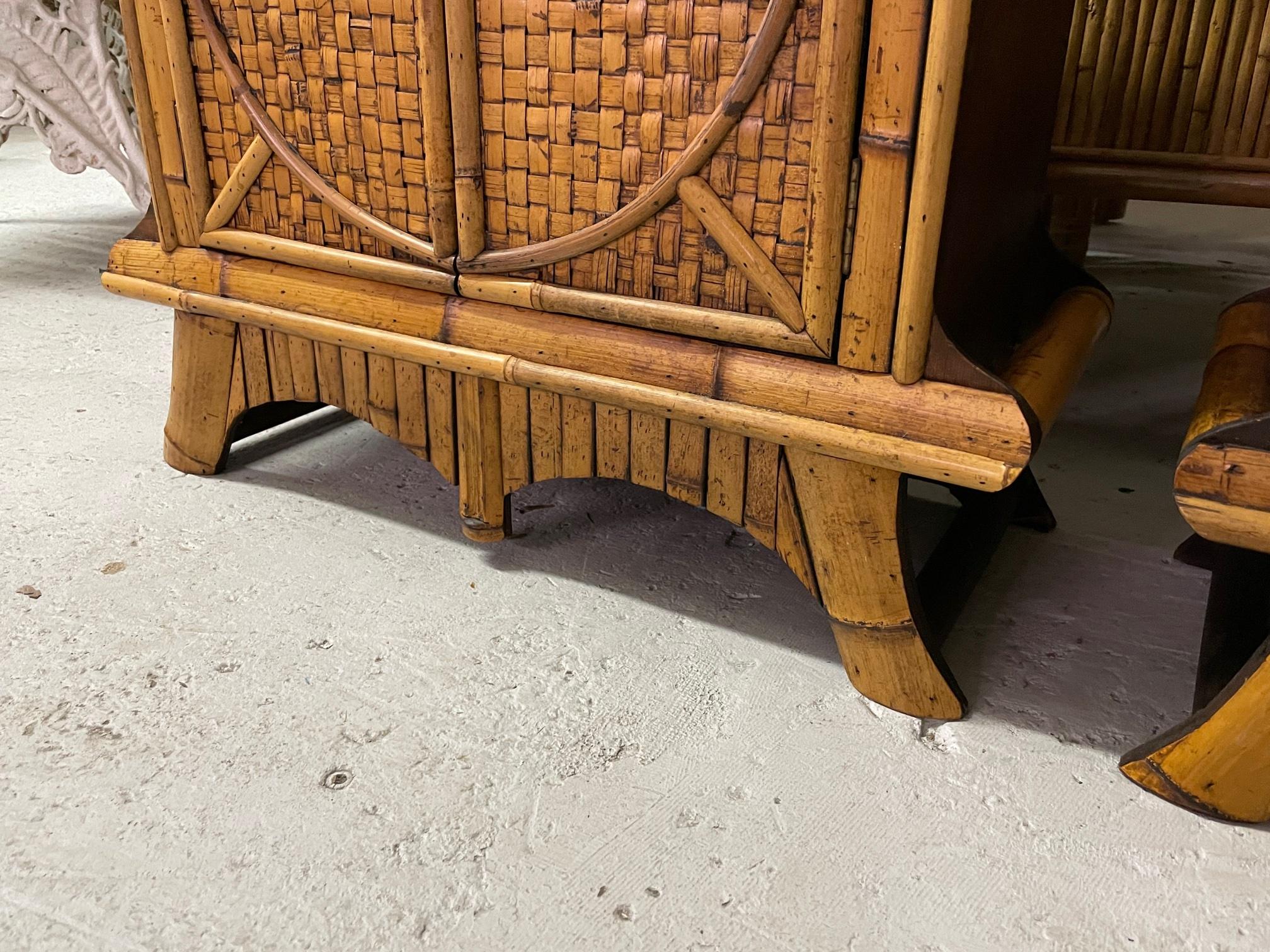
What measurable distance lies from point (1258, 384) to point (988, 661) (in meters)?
0.44

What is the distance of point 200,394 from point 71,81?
5.05 feet

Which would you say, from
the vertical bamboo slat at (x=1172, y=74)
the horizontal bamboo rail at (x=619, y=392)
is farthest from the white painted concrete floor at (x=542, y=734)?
the vertical bamboo slat at (x=1172, y=74)

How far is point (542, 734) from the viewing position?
3.85 feet

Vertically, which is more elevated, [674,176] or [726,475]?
[674,176]

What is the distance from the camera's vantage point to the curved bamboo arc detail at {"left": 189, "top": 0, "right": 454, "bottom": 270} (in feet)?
4.59

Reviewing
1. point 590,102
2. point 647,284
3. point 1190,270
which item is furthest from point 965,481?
point 1190,270

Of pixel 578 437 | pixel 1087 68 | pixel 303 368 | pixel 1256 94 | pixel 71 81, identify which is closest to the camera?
pixel 578 437

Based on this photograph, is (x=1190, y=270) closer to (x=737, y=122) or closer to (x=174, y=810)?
(x=737, y=122)

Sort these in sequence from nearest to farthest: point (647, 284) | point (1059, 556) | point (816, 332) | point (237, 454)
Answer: point (816, 332) < point (647, 284) < point (1059, 556) < point (237, 454)

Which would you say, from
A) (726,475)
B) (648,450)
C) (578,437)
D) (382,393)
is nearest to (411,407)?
(382,393)

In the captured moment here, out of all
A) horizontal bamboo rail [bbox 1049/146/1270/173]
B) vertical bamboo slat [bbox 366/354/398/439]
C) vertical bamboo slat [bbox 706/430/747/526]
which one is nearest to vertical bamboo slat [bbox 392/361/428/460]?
vertical bamboo slat [bbox 366/354/398/439]

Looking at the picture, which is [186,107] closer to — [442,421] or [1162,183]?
[442,421]

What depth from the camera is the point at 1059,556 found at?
1573mm

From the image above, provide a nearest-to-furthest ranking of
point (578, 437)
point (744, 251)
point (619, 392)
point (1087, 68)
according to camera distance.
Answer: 1. point (744, 251)
2. point (619, 392)
3. point (578, 437)
4. point (1087, 68)
